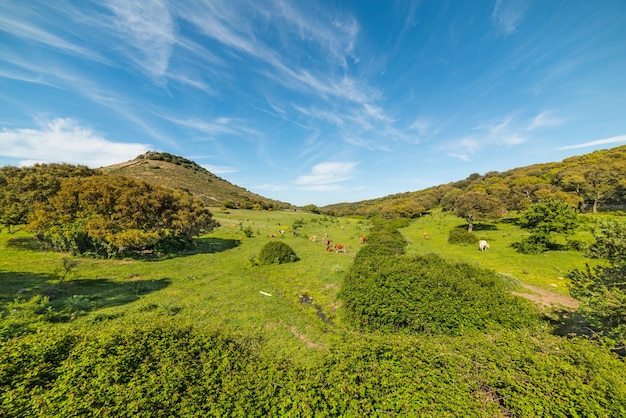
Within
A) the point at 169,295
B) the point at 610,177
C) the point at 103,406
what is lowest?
the point at 169,295

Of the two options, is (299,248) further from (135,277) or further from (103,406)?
(103,406)

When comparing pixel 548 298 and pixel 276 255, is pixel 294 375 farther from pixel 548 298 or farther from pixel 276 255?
pixel 276 255

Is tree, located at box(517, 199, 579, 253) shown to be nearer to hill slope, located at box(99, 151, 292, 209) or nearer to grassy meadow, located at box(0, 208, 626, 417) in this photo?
grassy meadow, located at box(0, 208, 626, 417)

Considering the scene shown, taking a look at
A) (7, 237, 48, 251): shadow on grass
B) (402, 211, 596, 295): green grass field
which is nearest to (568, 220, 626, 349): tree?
(402, 211, 596, 295): green grass field

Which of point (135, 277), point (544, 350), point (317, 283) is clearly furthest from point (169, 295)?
point (544, 350)

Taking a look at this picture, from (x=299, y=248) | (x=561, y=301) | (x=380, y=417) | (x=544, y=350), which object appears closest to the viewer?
(x=380, y=417)

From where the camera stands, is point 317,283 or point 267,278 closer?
point 317,283
